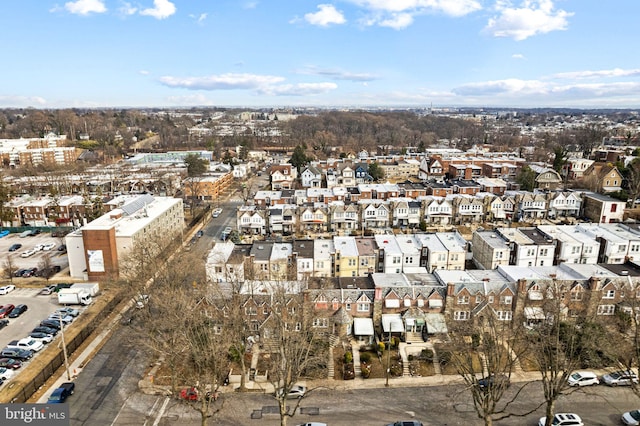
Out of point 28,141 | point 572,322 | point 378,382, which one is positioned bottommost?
point 378,382

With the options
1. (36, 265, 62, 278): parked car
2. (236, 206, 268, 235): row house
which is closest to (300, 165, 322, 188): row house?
(236, 206, 268, 235): row house

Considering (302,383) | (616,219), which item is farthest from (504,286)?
(616,219)

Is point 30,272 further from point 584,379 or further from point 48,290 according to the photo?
point 584,379

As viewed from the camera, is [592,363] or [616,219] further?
[616,219]

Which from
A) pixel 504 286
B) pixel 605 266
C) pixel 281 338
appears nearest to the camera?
pixel 281 338

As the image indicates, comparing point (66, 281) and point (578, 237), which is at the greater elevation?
point (578, 237)

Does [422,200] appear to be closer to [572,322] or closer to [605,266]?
[605,266]

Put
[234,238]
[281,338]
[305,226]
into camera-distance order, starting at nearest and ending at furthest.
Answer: [281,338] → [234,238] → [305,226]
